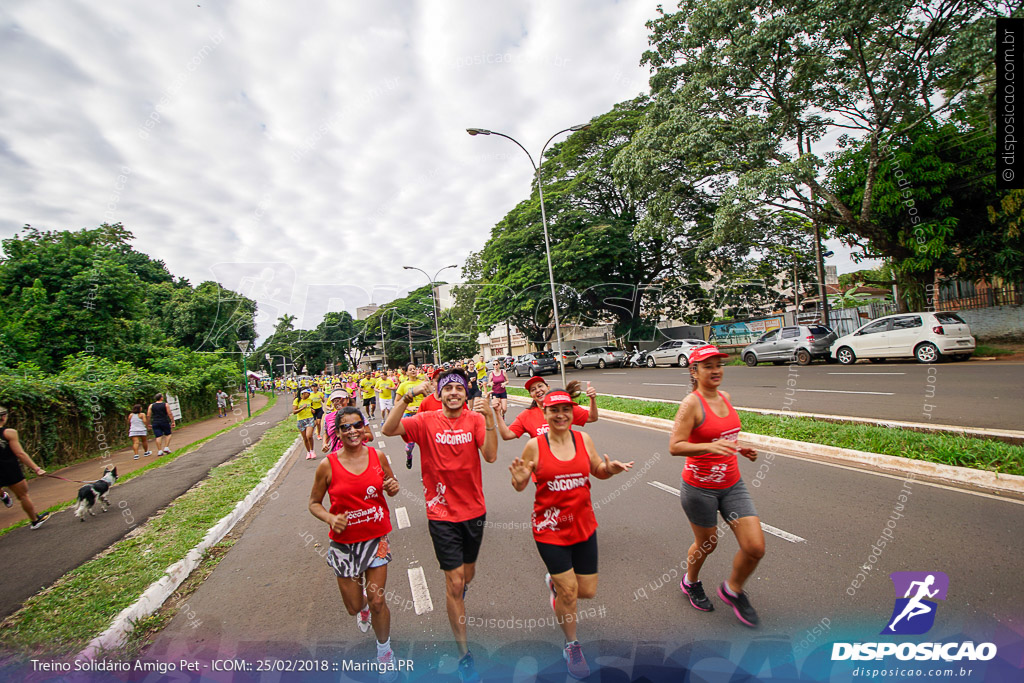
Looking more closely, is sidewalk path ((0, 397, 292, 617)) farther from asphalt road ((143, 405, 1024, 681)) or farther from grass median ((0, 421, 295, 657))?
asphalt road ((143, 405, 1024, 681))

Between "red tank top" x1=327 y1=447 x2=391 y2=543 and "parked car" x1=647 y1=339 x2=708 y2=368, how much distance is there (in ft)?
77.1

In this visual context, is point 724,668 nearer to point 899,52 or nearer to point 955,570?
point 955,570

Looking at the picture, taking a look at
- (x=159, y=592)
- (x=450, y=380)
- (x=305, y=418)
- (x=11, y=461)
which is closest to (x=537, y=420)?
(x=450, y=380)

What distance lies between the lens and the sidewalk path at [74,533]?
4.78 metres

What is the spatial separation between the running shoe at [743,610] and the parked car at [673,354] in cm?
2270

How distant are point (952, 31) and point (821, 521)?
715 inches

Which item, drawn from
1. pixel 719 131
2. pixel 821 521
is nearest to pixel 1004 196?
pixel 719 131

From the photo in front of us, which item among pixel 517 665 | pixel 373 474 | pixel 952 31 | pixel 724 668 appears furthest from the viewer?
pixel 952 31

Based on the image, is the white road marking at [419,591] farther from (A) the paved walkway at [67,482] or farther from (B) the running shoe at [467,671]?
(A) the paved walkway at [67,482]

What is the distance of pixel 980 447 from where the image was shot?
544cm

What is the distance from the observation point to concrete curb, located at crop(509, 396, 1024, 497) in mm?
4750

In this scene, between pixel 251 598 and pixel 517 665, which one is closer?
pixel 517 665

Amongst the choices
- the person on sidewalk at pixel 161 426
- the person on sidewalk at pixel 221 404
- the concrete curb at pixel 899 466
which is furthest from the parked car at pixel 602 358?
the person on sidewalk at pixel 161 426

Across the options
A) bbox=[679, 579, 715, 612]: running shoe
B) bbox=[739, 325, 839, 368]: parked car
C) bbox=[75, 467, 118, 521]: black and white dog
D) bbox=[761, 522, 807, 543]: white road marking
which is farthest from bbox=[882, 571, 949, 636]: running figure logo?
bbox=[739, 325, 839, 368]: parked car
